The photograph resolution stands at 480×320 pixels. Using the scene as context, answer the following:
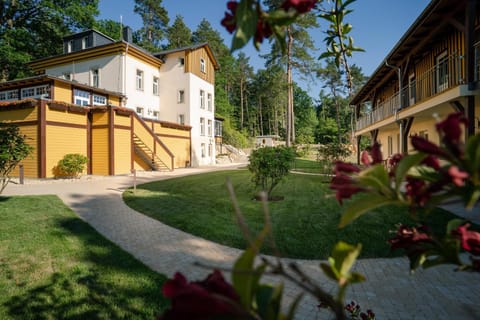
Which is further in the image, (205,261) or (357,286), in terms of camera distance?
Result: (205,261)

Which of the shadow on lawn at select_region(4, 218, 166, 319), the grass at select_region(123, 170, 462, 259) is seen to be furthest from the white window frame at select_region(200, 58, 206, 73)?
the shadow on lawn at select_region(4, 218, 166, 319)

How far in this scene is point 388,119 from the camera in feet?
45.2

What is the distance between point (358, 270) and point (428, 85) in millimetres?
10577

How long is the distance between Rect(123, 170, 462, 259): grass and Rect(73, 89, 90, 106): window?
10.6 meters

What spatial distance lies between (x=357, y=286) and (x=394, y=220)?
3216 millimetres

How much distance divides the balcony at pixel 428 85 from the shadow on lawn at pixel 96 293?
896cm

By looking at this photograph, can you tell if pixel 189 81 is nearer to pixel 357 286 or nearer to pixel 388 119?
pixel 388 119

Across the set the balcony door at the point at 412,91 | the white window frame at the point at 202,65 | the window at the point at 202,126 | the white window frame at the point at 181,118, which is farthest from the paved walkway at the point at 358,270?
the white window frame at the point at 202,65

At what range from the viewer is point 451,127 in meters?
0.49

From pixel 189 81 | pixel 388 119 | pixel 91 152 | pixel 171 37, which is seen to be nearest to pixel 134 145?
pixel 91 152

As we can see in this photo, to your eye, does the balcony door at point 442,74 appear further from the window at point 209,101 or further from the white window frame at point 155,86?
the white window frame at point 155,86

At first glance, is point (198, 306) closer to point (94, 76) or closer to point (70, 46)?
point (94, 76)

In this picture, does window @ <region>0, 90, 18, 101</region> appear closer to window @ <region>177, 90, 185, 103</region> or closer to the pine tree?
window @ <region>177, 90, 185, 103</region>

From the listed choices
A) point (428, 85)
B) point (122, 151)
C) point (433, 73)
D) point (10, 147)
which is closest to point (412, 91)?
point (428, 85)
